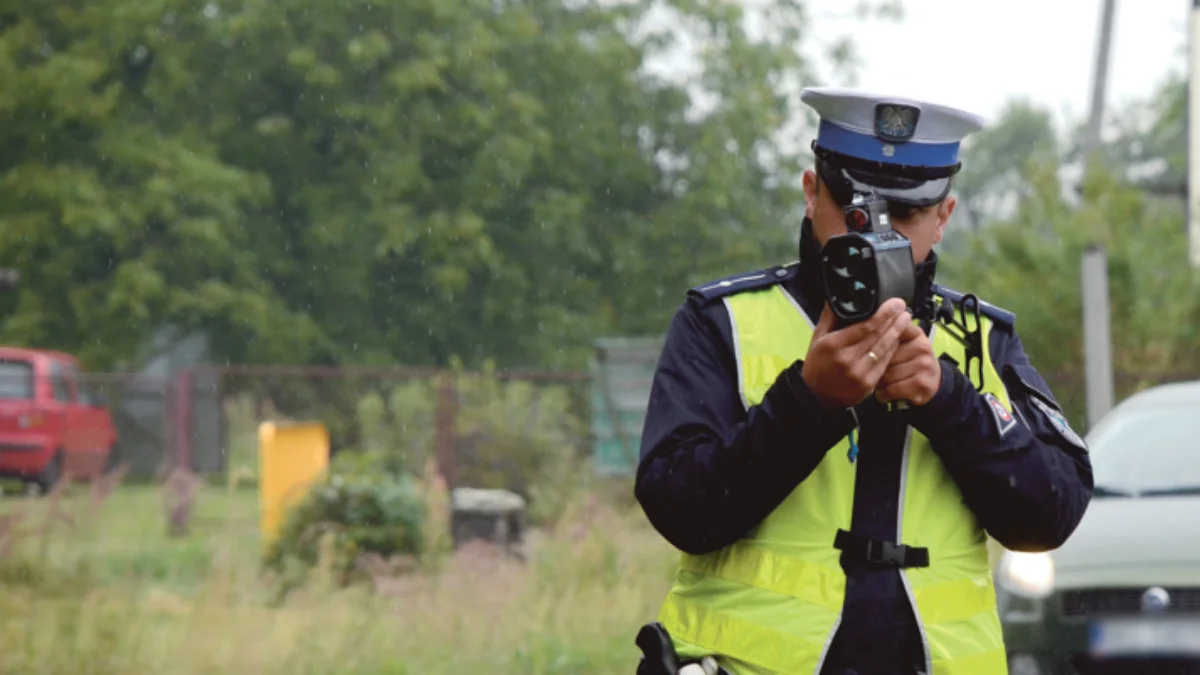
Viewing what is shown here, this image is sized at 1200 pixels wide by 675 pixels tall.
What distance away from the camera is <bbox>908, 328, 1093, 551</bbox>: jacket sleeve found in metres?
2.75

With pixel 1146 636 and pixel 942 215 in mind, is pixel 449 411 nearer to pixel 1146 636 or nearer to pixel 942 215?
pixel 1146 636

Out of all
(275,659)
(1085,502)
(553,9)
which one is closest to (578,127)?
(553,9)

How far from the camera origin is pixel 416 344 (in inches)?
1307

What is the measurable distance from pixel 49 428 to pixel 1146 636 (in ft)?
36.2

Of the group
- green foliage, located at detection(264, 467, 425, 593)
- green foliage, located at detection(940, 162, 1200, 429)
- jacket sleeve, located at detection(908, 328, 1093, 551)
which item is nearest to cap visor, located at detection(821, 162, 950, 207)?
jacket sleeve, located at detection(908, 328, 1093, 551)

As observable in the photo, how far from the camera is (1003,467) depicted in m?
2.77

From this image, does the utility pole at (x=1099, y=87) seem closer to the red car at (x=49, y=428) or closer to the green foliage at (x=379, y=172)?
the red car at (x=49, y=428)

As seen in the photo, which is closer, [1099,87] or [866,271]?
[866,271]

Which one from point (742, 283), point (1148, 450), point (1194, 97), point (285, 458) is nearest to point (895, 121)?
point (742, 283)

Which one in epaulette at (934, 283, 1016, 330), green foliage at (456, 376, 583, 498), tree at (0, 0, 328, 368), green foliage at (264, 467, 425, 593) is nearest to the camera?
epaulette at (934, 283, 1016, 330)

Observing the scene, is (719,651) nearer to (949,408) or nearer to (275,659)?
(949,408)

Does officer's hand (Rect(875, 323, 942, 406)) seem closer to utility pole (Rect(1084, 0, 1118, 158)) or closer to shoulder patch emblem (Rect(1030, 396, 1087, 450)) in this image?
shoulder patch emblem (Rect(1030, 396, 1087, 450))

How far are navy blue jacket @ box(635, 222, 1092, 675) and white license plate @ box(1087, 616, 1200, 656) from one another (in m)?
4.35

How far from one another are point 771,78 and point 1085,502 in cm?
3177
